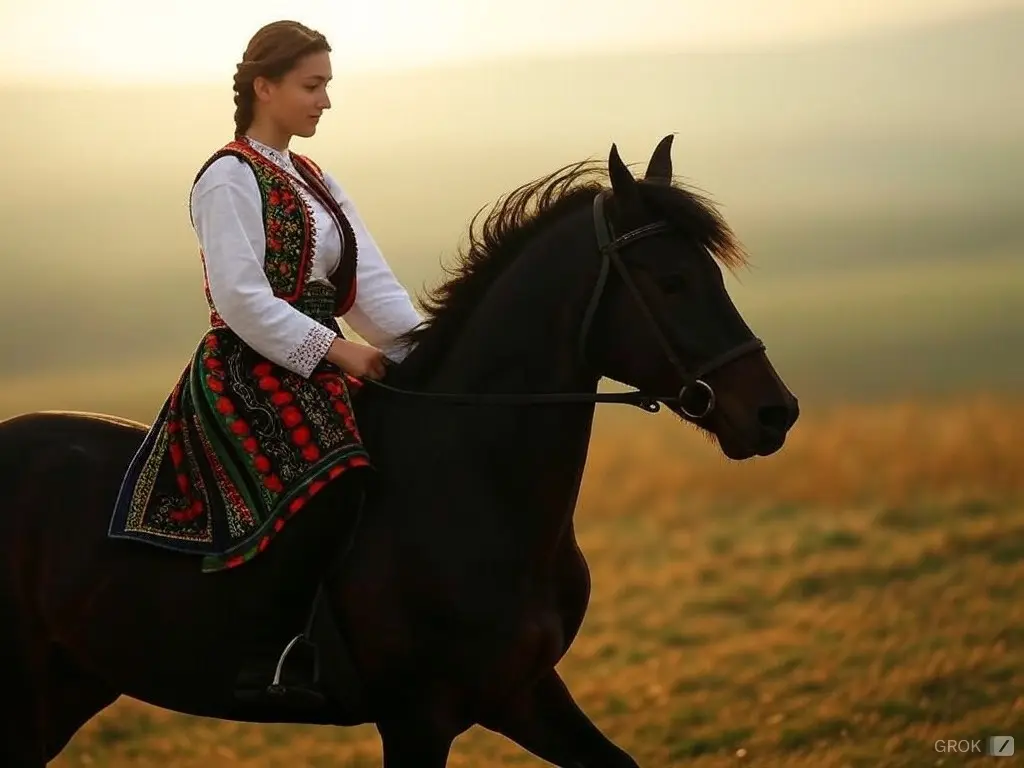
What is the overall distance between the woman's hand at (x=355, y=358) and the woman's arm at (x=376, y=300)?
1.13 ft

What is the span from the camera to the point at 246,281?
9.82 ft

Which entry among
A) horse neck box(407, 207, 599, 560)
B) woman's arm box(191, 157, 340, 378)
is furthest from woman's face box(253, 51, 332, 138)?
horse neck box(407, 207, 599, 560)

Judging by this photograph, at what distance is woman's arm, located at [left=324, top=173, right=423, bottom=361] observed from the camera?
343cm

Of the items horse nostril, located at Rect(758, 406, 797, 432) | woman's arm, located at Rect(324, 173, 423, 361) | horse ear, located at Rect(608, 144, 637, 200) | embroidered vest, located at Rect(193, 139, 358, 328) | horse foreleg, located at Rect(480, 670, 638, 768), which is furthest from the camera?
woman's arm, located at Rect(324, 173, 423, 361)

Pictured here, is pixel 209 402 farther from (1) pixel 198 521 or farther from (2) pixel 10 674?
(2) pixel 10 674

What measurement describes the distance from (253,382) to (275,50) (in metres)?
0.74

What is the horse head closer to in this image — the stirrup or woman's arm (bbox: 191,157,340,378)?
woman's arm (bbox: 191,157,340,378)

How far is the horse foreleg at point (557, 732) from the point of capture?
10.4ft

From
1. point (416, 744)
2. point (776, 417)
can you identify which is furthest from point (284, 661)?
point (776, 417)

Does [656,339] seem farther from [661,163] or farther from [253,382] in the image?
[253,382]

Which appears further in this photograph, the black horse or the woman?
the woman

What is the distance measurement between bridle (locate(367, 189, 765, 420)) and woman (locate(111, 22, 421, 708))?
33 cm

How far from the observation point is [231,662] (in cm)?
319

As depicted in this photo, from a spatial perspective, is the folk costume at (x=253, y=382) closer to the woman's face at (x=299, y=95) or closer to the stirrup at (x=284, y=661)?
the woman's face at (x=299, y=95)
